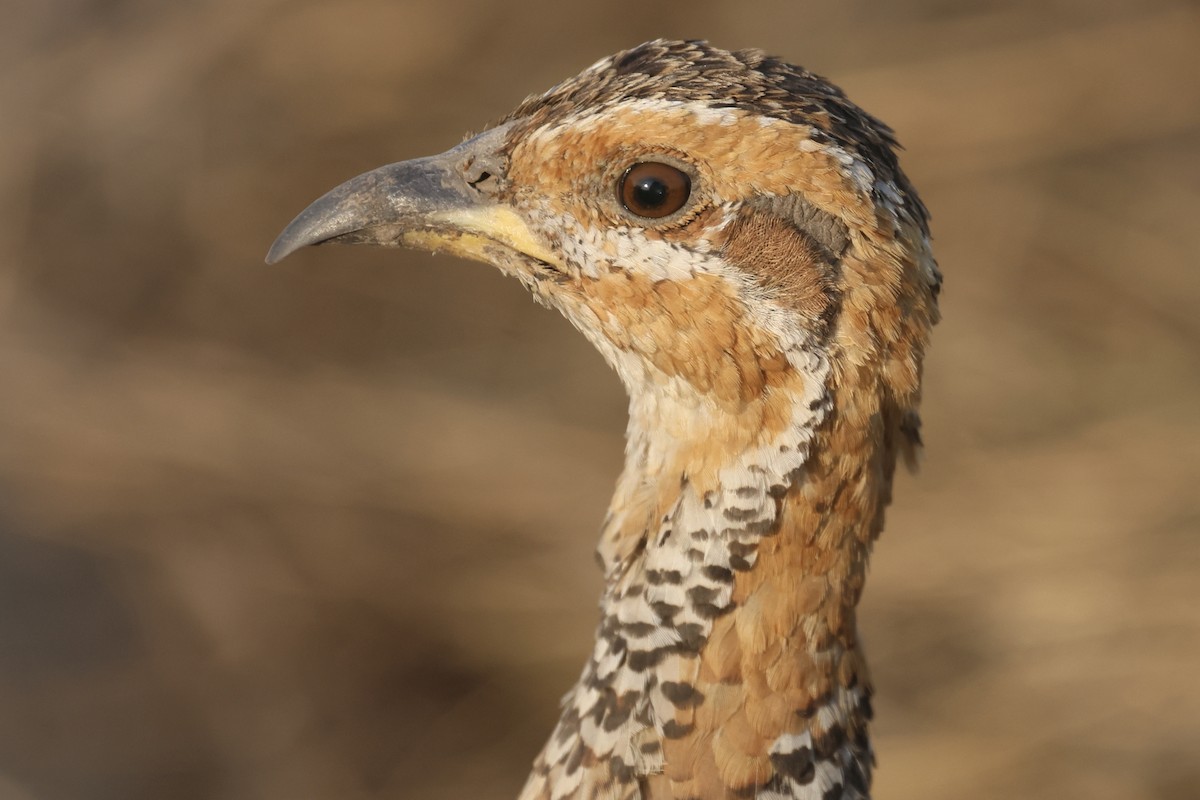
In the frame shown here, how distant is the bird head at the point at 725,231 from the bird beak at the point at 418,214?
0.21ft

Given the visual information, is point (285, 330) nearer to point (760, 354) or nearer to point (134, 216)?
point (134, 216)

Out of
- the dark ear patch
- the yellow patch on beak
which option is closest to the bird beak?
the yellow patch on beak

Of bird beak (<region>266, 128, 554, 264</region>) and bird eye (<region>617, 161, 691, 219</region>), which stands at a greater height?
bird beak (<region>266, 128, 554, 264</region>)

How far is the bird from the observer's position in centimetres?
239

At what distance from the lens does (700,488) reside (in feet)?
8.24

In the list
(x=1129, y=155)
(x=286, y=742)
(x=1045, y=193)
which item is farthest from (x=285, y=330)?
(x=1129, y=155)

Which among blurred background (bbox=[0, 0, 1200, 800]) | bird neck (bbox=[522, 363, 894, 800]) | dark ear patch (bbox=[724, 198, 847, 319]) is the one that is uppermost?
blurred background (bbox=[0, 0, 1200, 800])

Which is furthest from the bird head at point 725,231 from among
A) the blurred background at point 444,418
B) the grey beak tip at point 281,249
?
the blurred background at point 444,418

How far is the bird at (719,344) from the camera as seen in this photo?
2395 mm

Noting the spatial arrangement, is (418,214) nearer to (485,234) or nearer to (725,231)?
(485,234)

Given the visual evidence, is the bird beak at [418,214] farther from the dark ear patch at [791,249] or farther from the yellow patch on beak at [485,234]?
the dark ear patch at [791,249]

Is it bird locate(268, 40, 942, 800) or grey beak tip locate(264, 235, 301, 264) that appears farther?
grey beak tip locate(264, 235, 301, 264)

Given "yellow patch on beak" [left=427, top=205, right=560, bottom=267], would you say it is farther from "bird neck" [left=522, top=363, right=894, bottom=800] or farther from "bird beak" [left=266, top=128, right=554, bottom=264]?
"bird neck" [left=522, top=363, right=894, bottom=800]

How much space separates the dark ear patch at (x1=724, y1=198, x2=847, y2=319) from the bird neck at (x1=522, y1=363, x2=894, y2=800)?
16cm
